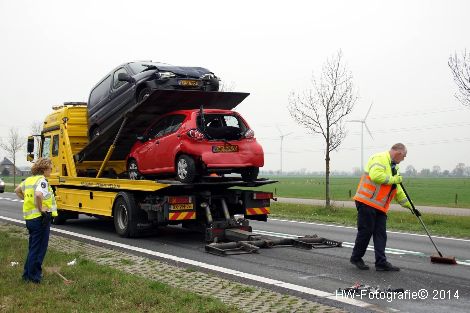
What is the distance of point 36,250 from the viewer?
23.4ft

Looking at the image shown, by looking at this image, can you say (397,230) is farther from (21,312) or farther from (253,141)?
(21,312)

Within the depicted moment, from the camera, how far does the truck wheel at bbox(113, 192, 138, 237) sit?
1159 centimetres

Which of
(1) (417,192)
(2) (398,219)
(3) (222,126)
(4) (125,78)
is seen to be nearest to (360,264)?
(3) (222,126)

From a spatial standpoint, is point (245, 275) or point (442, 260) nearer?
point (245, 275)

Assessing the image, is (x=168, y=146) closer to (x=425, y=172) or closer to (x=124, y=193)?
(x=124, y=193)

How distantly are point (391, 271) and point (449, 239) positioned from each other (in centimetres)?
513

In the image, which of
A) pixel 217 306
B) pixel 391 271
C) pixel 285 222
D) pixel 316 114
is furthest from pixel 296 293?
pixel 316 114

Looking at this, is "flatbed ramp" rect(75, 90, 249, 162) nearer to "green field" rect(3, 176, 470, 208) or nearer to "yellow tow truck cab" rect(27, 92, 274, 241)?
"yellow tow truck cab" rect(27, 92, 274, 241)

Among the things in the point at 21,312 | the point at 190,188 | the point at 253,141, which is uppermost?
the point at 253,141

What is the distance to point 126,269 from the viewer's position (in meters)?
8.08

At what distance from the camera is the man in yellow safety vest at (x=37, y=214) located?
7.08 m

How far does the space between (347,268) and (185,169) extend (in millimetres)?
3820

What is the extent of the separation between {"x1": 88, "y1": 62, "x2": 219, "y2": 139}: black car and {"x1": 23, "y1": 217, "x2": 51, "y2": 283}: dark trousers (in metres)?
5.13

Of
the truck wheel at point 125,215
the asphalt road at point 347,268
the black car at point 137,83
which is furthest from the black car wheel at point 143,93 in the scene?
the asphalt road at point 347,268
